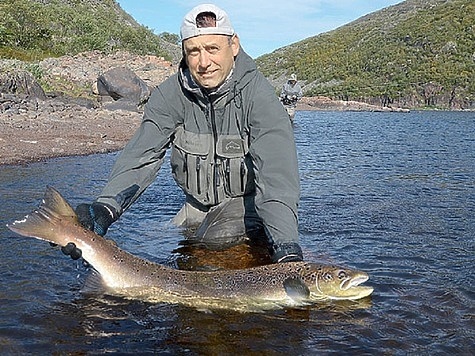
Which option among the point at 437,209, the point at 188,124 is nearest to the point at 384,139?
the point at 437,209

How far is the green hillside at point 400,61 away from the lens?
86250mm

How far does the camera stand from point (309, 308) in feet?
13.4

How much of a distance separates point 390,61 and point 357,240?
103 m

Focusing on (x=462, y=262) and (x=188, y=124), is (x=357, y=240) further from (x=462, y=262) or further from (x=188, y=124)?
(x=188, y=124)

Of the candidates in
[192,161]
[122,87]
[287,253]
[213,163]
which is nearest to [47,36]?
[122,87]

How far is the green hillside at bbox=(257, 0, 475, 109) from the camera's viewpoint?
86.2 m

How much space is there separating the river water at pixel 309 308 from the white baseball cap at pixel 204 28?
2.04 m

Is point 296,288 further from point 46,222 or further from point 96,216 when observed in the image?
point 46,222

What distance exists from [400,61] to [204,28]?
103 meters

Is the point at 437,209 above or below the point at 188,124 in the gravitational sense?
below

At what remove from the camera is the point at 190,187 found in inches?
221

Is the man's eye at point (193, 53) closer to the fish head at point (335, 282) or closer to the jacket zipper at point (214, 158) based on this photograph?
the jacket zipper at point (214, 158)

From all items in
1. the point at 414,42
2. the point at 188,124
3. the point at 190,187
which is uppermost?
the point at 414,42

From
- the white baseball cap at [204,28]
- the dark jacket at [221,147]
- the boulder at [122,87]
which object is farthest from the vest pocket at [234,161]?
the boulder at [122,87]
